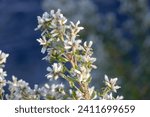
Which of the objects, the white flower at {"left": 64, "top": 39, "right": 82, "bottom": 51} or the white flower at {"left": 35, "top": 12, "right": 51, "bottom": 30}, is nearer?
the white flower at {"left": 64, "top": 39, "right": 82, "bottom": 51}

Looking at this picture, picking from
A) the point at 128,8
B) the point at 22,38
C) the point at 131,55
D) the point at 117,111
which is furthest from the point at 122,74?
the point at 22,38

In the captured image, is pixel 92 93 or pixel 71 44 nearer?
pixel 71 44

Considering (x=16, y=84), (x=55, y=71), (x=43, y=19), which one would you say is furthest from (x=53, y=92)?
(x=43, y=19)

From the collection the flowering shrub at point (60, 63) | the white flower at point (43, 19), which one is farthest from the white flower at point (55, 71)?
the white flower at point (43, 19)

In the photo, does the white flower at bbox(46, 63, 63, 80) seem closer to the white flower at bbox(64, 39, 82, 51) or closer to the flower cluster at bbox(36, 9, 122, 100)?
the flower cluster at bbox(36, 9, 122, 100)

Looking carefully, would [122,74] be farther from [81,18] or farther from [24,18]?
[24,18]

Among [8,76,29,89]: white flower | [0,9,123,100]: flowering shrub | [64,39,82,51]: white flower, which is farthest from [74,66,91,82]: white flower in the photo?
[8,76,29,89]: white flower

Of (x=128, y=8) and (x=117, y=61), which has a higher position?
(x=128, y=8)

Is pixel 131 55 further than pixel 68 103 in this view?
Yes

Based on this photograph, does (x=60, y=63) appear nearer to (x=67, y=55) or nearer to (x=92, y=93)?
(x=67, y=55)

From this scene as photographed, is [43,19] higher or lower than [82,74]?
higher

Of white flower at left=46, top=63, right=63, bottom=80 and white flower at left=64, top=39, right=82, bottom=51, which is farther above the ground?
white flower at left=64, top=39, right=82, bottom=51
